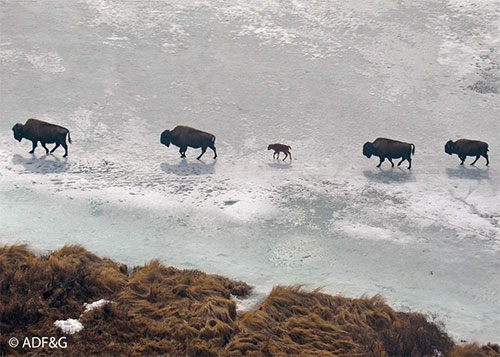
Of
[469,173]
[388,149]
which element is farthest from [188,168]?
[469,173]

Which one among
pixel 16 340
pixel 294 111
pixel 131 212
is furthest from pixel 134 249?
pixel 294 111

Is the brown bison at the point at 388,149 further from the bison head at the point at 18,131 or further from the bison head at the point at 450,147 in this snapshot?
the bison head at the point at 18,131

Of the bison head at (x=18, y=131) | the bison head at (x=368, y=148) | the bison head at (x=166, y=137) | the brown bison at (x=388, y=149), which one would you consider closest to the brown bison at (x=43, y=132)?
the bison head at (x=18, y=131)

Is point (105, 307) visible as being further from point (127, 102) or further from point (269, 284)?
point (127, 102)

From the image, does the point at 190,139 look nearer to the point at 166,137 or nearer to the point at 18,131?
the point at 166,137

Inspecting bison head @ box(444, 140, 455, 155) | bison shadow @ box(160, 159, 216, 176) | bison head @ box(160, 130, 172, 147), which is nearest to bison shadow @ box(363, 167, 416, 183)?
bison head @ box(444, 140, 455, 155)

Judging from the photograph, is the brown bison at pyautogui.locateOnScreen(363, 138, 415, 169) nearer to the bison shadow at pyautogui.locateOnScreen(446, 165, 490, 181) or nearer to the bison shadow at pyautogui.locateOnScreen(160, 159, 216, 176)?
the bison shadow at pyautogui.locateOnScreen(446, 165, 490, 181)
